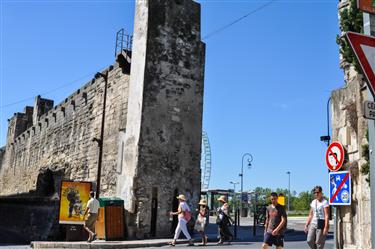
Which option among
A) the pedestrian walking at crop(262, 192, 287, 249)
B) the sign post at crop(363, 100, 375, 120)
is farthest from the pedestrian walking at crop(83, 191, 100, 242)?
the sign post at crop(363, 100, 375, 120)

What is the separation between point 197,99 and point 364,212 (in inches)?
422

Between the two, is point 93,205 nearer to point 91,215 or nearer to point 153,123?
point 91,215

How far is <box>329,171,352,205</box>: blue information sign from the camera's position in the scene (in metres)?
7.59

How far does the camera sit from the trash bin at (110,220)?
1452 cm

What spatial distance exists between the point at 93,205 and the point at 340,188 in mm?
8073

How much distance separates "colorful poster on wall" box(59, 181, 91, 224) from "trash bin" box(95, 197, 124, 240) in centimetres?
64

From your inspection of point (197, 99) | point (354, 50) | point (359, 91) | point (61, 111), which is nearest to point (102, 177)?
point (197, 99)

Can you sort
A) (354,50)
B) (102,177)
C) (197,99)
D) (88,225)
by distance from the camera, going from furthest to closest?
(102,177) < (197,99) < (88,225) < (354,50)

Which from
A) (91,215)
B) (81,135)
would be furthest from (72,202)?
(81,135)

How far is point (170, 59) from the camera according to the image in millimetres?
16797

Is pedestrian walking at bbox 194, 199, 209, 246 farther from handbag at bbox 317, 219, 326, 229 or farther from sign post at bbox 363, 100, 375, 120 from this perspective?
sign post at bbox 363, 100, 375, 120

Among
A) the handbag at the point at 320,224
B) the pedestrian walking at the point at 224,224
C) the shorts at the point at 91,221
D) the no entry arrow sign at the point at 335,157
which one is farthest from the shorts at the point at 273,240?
the shorts at the point at 91,221

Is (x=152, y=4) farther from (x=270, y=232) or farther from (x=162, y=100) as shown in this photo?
(x=270, y=232)

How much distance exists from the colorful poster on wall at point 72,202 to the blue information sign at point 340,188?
29.9 feet
